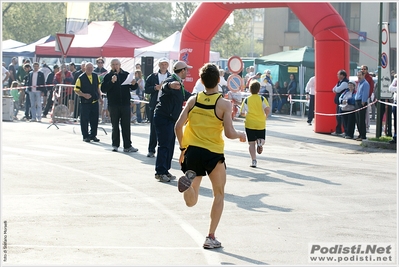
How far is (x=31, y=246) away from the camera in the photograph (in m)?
7.28

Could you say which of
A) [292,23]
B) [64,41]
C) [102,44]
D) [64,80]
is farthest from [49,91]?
[292,23]

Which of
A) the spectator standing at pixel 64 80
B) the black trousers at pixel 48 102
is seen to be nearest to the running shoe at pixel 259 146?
the spectator standing at pixel 64 80

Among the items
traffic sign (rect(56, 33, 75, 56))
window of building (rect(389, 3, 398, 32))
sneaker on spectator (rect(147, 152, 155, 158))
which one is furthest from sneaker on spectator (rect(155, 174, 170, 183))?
window of building (rect(389, 3, 398, 32))

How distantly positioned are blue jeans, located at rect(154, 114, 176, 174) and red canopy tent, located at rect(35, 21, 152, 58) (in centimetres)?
2216

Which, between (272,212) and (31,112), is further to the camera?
(31,112)

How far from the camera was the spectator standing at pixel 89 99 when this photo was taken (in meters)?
18.2

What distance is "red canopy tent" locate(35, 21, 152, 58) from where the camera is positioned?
112 ft

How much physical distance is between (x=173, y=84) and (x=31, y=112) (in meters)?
14.8

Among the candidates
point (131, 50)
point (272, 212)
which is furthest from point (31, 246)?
point (131, 50)

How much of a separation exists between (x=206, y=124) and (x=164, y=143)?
14.8 feet

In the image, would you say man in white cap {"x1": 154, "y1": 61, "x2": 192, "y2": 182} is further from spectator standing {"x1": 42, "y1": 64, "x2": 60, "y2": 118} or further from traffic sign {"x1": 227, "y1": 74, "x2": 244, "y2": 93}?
traffic sign {"x1": 227, "y1": 74, "x2": 244, "y2": 93}

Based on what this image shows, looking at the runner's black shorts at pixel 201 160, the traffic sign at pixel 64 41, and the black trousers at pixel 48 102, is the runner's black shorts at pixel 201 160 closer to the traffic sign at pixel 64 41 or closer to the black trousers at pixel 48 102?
the traffic sign at pixel 64 41

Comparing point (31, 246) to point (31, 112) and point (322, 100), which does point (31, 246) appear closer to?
point (322, 100)

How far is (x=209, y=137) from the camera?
7.64 m
